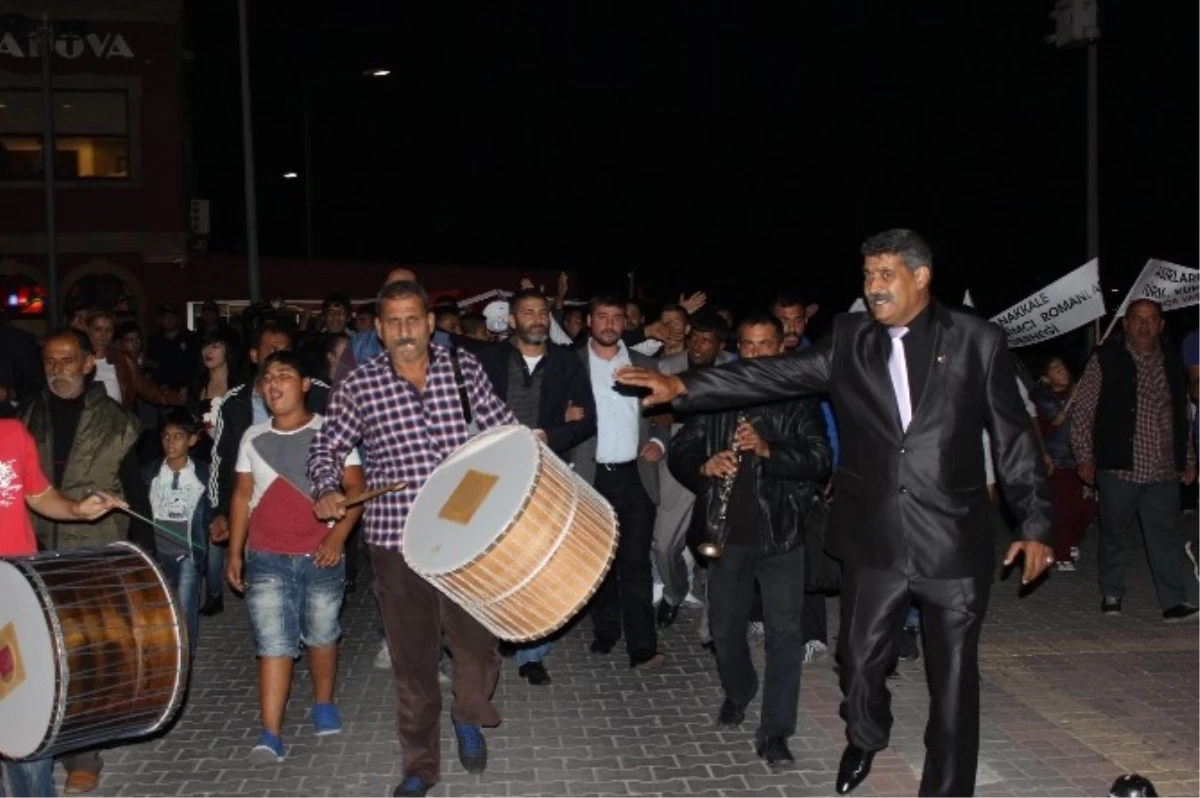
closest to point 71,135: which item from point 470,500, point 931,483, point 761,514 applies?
point 761,514

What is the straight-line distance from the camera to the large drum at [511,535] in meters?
5.70

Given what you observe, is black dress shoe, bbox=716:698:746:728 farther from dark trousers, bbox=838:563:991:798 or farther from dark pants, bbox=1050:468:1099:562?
dark pants, bbox=1050:468:1099:562

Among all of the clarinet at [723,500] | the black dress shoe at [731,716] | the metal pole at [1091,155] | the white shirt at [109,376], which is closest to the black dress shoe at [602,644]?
the black dress shoe at [731,716]

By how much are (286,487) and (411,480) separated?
37.7 inches

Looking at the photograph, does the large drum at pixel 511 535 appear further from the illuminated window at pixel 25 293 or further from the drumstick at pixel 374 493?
the illuminated window at pixel 25 293

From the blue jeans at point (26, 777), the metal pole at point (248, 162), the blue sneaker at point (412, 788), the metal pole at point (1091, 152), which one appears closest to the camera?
the blue jeans at point (26, 777)

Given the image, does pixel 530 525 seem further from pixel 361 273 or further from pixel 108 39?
pixel 361 273

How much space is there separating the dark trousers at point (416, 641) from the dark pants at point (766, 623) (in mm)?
1284

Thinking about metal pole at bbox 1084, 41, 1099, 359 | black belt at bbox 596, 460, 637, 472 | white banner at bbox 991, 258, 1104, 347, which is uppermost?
metal pole at bbox 1084, 41, 1099, 359

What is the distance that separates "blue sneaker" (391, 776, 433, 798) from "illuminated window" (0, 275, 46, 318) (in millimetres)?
24086

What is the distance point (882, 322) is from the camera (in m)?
5.91

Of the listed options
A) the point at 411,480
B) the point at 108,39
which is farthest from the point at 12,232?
the point at 411,480

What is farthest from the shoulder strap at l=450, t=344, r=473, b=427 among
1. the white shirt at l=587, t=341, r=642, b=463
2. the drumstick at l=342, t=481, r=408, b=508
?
the white shirt at l=587, t=341, r=642, b=463

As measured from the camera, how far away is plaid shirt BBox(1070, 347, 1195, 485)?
393 inches
